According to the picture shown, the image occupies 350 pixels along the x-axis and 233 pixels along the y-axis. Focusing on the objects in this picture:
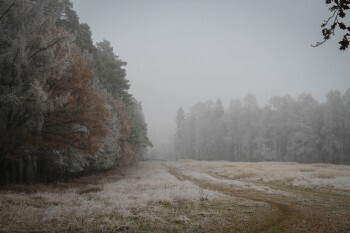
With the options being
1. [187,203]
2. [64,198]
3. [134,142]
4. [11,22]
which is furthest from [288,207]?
[134,142]

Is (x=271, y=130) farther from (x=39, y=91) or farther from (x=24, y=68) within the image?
(x=39, y=91)

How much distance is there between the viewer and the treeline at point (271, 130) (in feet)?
299

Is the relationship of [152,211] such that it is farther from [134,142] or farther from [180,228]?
[134,142]

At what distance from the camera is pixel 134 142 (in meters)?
61.8

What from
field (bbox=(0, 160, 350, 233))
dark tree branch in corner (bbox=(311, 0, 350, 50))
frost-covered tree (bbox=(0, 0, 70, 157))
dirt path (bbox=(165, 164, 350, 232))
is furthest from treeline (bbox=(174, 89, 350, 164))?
Answer: dark tree branch in corner (bbox=(311, 0, 350, 50))

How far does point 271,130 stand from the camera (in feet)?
349

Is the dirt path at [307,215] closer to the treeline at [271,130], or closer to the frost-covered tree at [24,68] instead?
the frost-covered tree at [24,68]

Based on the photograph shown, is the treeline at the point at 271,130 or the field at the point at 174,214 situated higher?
the treeline at the point at 271,130

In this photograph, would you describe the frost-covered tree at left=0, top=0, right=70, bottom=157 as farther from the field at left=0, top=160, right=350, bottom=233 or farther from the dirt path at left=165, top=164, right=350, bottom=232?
the dirt path at left=165, top=164, right=350, bottom=232

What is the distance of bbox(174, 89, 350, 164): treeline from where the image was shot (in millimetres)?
91062

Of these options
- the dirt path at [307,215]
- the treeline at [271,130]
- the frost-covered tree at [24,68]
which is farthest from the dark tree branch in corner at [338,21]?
the treeline at [271,130]

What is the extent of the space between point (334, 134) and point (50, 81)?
86.3m

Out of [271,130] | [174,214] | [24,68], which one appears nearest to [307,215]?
[174,214]

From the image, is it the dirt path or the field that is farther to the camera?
the dirt path
